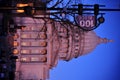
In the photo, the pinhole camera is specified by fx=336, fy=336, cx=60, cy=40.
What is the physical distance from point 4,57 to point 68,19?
697 inches

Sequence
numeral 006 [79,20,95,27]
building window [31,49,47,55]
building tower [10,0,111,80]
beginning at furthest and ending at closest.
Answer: building window [31,49,47,55] < building tower [10,0,111,80] < numeral 006 [79,20,95,27]

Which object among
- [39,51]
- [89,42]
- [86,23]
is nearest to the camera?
[86,23]

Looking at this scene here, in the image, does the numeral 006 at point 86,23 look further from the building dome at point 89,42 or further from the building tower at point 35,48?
the building dome at point 89,42

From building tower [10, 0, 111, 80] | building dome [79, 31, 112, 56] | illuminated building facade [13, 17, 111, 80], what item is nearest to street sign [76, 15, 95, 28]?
building tower [10, 0, 111, 80]

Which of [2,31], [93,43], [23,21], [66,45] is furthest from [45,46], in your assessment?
[2,31]

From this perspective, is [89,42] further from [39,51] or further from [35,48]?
[35,48]

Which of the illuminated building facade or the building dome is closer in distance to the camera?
the illuminated building facade

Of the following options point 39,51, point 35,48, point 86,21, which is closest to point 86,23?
point 86,21

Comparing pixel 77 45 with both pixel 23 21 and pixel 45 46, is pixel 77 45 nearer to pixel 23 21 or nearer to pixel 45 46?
pixel 45 46

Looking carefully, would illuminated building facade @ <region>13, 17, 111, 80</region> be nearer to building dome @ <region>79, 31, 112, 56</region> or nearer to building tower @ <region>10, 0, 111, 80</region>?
building tower @ <region>10, 0, 111, 80</region>

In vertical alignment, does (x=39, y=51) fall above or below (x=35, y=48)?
below

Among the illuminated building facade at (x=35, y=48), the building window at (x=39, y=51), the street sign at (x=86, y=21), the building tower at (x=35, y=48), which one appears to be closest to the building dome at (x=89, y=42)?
the building tower at (x=35, y=48)

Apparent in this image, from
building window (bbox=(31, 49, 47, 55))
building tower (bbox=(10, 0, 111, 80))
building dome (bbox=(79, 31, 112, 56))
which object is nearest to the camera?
building tower (bbox=(10, 0, 111, 80))

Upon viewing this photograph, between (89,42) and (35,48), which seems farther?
(89,42)
